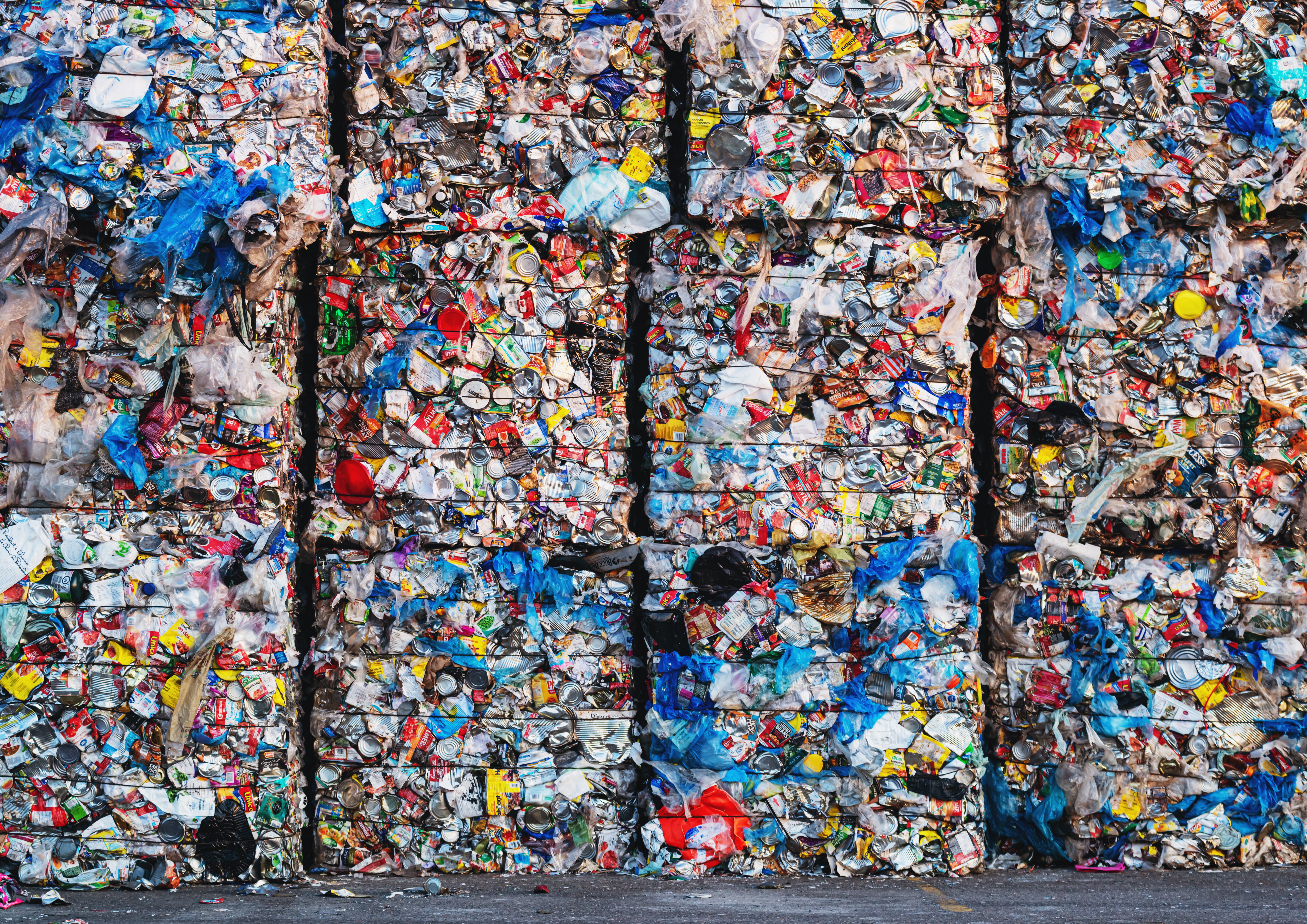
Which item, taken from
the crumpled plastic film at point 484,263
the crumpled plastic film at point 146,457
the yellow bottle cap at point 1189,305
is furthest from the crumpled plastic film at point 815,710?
the crumpled plastic film at point 146,457

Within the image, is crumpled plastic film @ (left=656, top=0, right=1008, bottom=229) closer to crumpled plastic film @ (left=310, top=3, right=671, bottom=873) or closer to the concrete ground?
crumpled plastic film @ (left=310, top=3, right=671, bottom=873)

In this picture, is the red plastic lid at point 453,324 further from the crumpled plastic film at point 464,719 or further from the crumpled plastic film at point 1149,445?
the crumpled plastic film at point 1149,445

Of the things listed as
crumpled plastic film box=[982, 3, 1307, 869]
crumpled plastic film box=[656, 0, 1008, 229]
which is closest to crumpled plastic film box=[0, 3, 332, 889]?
crumpled plastic film box=[656, 0, 1008, 229]

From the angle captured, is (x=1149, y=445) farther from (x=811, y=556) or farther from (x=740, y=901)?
(x=740, y=901)

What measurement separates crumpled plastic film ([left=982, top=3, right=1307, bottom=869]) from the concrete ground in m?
0.16

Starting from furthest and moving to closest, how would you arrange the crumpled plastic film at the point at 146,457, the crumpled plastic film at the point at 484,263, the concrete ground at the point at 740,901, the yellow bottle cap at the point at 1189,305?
1. the yellow bottle cap at the point at 1189,305
2. the crumpled plastic film at the point at 484,263
3. the crumpled plastic film at the point at 146,457
4. the concrete ground at the point at 740,901

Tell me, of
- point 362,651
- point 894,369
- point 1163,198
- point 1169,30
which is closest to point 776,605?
point 894,369

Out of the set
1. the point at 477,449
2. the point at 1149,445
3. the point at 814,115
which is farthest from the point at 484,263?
the point at 1149,445

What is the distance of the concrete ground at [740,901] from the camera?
2236mm

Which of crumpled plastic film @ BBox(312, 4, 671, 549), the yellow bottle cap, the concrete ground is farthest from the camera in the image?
the yellow bottle cap

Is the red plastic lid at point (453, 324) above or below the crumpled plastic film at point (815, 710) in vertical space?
above

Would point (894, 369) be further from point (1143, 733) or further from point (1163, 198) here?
point (1143, 733)

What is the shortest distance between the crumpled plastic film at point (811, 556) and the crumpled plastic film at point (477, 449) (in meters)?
0.15

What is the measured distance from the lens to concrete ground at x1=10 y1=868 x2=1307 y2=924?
2.24 m
